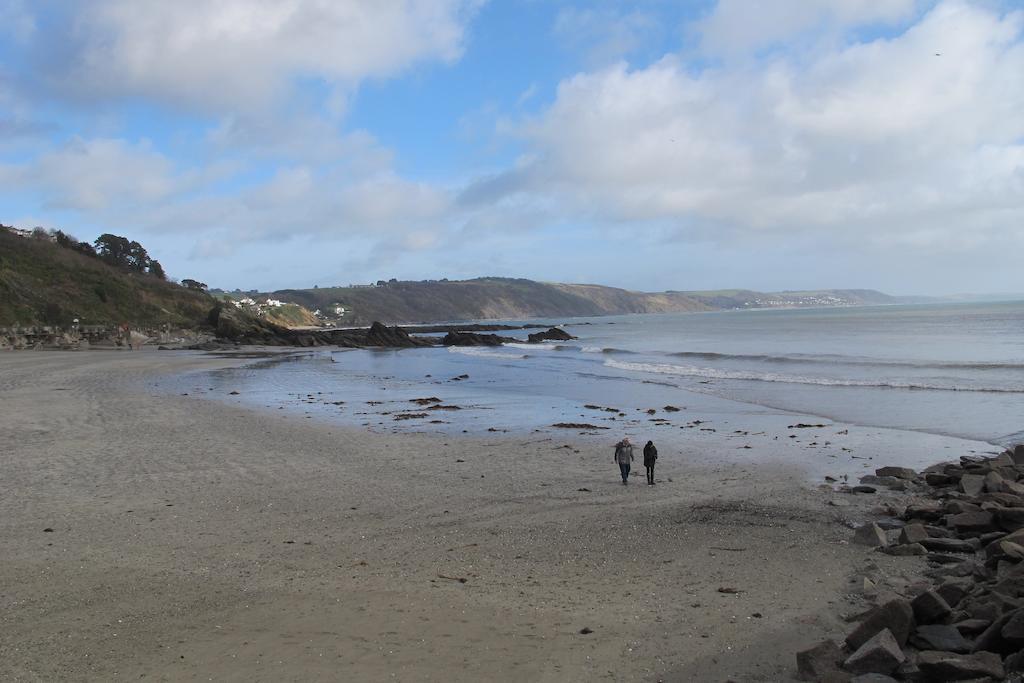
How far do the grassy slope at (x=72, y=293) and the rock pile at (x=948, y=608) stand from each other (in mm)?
67010

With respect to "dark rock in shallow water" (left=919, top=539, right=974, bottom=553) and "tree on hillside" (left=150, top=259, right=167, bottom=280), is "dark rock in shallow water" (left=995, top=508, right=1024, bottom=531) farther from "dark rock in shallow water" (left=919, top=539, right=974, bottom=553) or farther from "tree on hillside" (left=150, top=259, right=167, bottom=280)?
"tree on hillside" (left=150, top=259, right=167, bottom=280)

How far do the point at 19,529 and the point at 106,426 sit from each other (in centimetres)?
1065

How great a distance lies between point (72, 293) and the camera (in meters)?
67.2

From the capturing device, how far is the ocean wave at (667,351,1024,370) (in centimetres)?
3734

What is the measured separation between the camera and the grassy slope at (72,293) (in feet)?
198

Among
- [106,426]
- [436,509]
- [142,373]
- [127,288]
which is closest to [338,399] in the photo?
[106,426]

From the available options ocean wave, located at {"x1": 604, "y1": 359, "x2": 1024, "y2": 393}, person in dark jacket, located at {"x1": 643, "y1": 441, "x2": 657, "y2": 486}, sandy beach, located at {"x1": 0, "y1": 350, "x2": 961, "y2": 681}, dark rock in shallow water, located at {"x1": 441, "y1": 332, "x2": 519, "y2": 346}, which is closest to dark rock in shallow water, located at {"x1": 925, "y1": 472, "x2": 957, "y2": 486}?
sandy beach, located at {"x1": 0, "y1": 350, "x2": 961, "y2": 681}

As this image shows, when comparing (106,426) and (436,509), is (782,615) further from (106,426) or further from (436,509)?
(106,426)

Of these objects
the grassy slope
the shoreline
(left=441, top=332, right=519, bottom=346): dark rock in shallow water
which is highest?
the grassy slope

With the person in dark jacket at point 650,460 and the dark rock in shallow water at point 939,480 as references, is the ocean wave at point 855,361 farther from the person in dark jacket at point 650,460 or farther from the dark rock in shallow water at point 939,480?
the person in dark jacket at point 650,460

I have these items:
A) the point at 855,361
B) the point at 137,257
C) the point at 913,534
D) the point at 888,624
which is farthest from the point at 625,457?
the point at 137,257

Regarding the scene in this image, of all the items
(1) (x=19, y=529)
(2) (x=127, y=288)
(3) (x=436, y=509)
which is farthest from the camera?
(2) (x=127, y=288)

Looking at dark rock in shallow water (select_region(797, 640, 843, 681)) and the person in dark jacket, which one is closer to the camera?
dark rock in shallow water (select_region(797, 640, 843, 681))

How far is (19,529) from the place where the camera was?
32.1 ft
